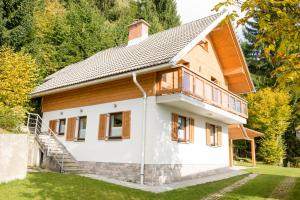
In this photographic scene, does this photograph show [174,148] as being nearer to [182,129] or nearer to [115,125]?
[182,129]

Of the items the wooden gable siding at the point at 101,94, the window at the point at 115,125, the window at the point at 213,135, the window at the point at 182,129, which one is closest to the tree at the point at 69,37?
the wooden gable siding at the point at 101,94

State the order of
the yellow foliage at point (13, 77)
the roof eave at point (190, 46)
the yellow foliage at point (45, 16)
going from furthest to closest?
the yellow foliage at point (45, 16), the yellow foliage at point (13, 77), the roof eave at point (190, 46)

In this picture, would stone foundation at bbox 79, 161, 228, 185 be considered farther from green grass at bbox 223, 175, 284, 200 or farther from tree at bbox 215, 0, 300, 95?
tree at bbox 215, 0, 300, 95

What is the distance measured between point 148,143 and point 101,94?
4.12 m

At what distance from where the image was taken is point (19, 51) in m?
18.1

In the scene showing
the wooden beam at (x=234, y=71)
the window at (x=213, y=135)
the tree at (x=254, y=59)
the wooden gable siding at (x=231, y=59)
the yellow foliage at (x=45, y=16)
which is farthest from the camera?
the tree at (x=254, y=59)

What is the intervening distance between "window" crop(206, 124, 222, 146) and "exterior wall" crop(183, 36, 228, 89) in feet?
10.3

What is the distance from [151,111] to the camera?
1307 centimetres

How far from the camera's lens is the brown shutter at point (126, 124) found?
1362 centimetres

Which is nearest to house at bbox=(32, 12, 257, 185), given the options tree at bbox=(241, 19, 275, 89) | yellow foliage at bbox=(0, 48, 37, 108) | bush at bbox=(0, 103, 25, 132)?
yellow foliage at bbox=(0, 48, 37, 108)

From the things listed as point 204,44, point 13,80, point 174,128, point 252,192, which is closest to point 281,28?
point 252,192

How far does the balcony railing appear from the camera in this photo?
12.7m

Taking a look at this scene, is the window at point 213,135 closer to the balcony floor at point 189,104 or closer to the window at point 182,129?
the balcony floor at point 189,104

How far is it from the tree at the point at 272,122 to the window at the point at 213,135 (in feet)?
49.9
